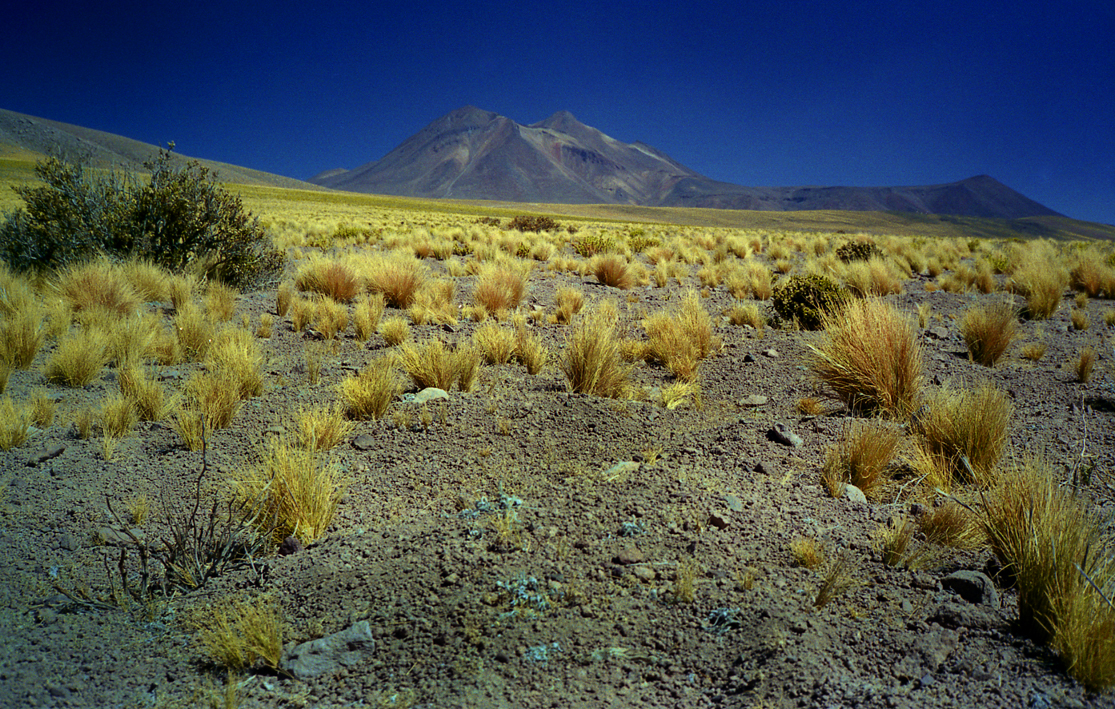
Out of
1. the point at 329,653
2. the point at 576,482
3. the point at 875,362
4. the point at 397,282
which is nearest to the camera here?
the point at 329,653

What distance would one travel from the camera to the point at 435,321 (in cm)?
812

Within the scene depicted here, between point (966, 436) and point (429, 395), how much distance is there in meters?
4.04

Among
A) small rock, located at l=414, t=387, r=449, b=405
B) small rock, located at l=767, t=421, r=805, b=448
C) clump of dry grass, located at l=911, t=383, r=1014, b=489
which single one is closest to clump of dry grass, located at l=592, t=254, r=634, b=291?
small rock, located at l=414, t=387, r=449, b=405

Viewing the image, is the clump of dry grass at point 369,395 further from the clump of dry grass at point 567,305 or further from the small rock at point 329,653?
the clump of dry grass at point 567,305

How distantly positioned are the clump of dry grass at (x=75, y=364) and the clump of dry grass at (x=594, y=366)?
4.44 meters

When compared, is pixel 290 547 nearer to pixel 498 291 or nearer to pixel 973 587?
pixel 973 587

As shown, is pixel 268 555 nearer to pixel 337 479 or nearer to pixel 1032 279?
pixel 337 479

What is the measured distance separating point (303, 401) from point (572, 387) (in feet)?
7.85

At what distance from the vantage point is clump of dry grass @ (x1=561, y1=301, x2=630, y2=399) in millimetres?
5270

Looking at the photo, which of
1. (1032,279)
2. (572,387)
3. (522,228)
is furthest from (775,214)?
(572,387)

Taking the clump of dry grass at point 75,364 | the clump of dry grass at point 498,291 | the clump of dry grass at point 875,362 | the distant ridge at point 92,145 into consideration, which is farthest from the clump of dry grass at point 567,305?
the distant ridge at point 92,145

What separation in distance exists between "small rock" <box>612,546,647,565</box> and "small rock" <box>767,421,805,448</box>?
1793 mm

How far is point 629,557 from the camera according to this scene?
110 inches

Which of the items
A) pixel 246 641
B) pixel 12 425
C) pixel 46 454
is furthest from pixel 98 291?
pixel 246 641
